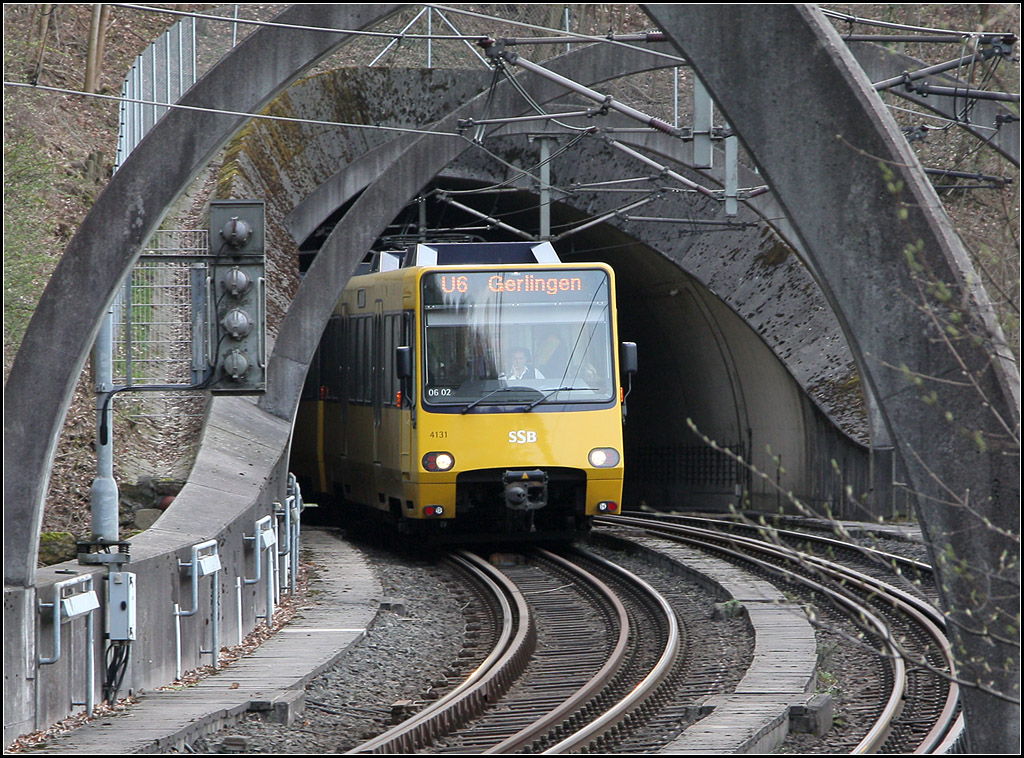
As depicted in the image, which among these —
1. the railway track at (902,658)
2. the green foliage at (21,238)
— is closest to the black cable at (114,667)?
the railway track at (902,658)

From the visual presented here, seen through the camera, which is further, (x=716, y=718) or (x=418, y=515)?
(x=418, y=515)

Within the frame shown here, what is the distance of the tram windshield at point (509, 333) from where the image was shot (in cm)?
1733

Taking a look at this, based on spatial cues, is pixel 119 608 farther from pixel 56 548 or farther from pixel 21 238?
pixel 21 238

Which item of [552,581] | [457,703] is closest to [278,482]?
[552,581]

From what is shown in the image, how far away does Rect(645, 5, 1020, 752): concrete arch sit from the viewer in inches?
239

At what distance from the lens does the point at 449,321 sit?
17.4 metres

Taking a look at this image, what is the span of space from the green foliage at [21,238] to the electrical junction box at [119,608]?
575cm

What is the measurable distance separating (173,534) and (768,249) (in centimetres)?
1506

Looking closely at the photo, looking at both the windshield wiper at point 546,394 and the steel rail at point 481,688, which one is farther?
the windshield wiper at point 546,394

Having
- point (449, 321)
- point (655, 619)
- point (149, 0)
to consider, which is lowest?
point (655, 619)

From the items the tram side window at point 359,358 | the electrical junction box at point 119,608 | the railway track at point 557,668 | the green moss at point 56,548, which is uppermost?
the tram side window at point 359,358

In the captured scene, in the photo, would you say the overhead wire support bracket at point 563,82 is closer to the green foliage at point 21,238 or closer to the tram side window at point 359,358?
the green foliage at point 21,238

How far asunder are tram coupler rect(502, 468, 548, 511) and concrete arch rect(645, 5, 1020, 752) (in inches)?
428

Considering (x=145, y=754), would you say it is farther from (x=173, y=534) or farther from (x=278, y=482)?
(x=278, y=482)
